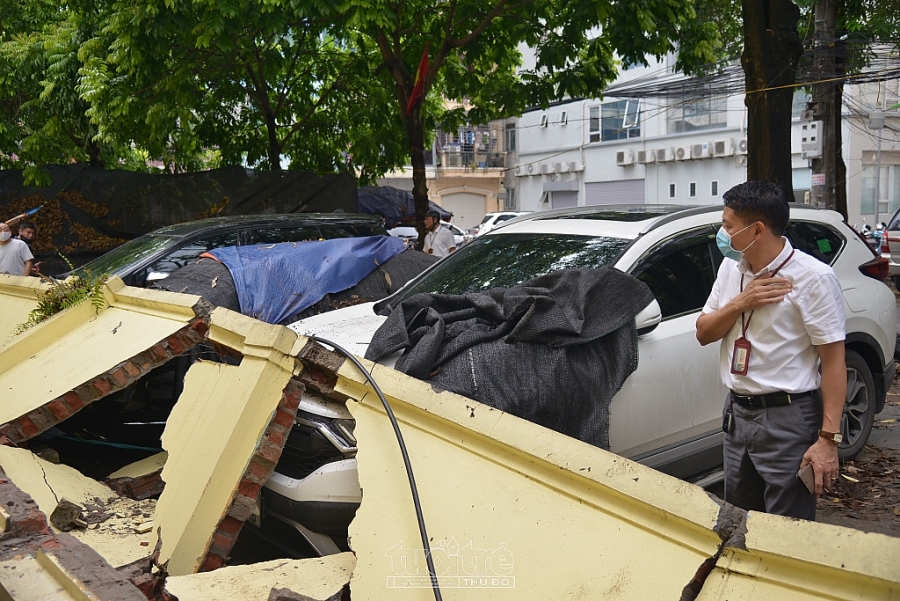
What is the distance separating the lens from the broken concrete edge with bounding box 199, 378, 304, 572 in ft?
10.3

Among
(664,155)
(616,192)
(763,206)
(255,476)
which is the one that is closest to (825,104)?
(763,206)

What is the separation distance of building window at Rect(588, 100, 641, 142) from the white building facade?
4 centimetres

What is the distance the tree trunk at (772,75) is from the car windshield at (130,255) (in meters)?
5.36

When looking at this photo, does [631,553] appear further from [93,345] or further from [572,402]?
[93,345]

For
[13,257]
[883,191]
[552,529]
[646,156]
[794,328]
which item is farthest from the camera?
[646,156]

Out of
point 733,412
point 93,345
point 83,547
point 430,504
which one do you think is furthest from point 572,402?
point 93,345

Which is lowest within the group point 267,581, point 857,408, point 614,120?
point 857,408

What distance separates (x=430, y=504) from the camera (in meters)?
2.62

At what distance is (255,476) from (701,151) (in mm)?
28468

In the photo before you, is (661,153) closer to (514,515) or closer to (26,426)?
(26,426)

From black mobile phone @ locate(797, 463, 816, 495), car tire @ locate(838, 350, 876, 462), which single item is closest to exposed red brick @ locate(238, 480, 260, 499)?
black mobile phone @ locate(797, 463, 816, 495)

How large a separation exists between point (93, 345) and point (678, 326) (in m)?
3.27

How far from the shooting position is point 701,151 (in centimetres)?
2906

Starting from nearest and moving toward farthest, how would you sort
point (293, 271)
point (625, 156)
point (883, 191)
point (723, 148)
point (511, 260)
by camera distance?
point (511, 260) → point (293, 271) → point (883, 191) → point (723, 148) → point (625, 156)
